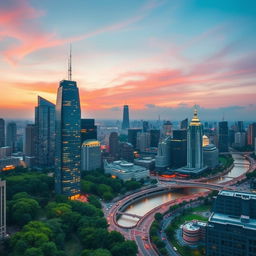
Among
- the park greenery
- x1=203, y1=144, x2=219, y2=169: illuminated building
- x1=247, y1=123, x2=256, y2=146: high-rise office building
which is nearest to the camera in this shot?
the park greenery

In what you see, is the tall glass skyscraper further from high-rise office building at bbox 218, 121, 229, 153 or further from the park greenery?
high-rise office building at bbox 218, 121, 229, 153

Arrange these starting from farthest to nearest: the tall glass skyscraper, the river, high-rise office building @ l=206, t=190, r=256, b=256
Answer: the tall glass skyscraper < the river < high-rise office building @ l=206, t=190, r=256, b=256

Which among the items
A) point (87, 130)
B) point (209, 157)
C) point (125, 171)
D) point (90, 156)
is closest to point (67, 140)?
point (125, 171)

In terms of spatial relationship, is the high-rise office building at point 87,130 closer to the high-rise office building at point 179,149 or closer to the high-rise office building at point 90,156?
the high-rise office building at point 90,156

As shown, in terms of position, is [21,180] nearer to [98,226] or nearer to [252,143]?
[98,226]

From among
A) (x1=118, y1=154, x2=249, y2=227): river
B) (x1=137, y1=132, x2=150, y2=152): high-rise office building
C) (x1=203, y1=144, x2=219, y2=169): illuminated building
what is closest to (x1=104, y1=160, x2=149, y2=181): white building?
(x1=118, y1=154, x2=249, y2=227): river

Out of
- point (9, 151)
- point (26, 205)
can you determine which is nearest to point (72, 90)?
point (26, 205)
